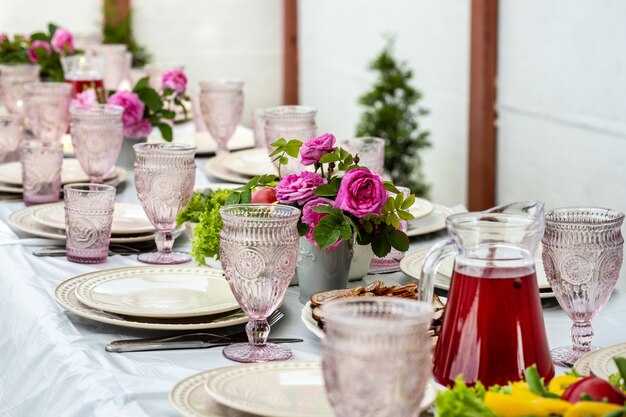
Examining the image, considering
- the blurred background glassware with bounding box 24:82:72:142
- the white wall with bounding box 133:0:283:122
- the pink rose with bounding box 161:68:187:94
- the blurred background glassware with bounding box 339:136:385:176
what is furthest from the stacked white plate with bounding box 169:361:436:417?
the white wall with bounding box 133:0:283:122

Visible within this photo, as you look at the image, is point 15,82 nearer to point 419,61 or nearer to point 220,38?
point 419,61

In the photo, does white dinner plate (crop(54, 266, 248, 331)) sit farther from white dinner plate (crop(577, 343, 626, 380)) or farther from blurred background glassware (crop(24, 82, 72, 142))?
blurred background glassware (crop(24, 82, 72, 142))

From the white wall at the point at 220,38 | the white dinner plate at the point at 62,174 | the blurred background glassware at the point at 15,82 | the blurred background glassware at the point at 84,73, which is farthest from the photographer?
the white wall at the point at 220,38

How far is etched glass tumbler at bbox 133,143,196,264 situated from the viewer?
171 centimetres

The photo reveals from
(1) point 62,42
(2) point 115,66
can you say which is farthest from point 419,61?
(1) point 62,42

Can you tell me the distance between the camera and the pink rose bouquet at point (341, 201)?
1.42m

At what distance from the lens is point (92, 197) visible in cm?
174

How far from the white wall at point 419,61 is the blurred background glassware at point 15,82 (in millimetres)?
1921

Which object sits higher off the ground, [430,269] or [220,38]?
[220,38]

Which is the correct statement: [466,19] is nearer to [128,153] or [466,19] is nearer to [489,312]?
[128,153]

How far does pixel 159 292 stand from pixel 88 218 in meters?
0.29

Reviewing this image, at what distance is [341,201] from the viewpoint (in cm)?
142

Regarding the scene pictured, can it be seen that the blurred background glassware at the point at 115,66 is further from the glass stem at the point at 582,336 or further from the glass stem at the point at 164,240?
the glass stem at the point at 582,336

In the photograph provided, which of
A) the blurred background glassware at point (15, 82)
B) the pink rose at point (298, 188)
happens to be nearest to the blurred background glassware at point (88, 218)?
the pink rose at point (298, 188)
